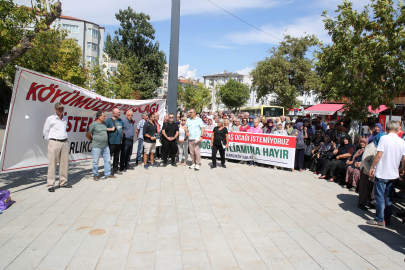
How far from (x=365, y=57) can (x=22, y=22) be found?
1055 cm

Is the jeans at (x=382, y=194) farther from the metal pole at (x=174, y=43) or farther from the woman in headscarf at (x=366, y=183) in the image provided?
the metal pole at (x=174, y=43)

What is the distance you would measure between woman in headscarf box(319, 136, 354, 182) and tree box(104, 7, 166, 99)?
3121 cm

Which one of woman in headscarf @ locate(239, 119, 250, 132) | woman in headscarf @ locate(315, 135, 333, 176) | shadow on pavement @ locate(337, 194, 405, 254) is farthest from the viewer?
woman in headscarf @ locate(239, 119, 250, 132)

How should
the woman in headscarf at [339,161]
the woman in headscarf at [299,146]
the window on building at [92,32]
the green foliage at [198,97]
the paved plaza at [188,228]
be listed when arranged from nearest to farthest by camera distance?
the paved plaza at [188,228]
the woman in headscarf at [339,161]
the woman in headscarf at [299,146]
the green foliage at [198,97]
the window on building at [92,32]

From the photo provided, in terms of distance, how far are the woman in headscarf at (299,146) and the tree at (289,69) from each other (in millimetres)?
19435

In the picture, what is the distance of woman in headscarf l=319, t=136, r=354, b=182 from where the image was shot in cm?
837

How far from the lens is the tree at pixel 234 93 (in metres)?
82.6

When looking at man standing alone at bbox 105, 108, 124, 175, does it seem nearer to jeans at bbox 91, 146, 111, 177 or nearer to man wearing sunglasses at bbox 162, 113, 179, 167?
jeans at bbox 91, 146, 111, 177

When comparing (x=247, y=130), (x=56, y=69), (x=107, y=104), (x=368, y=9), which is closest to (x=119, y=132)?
(x=107, y=104)

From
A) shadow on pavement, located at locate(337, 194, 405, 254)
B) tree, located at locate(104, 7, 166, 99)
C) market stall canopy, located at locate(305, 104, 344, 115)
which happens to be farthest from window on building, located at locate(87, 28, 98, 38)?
shadow on pavement, located at locate(337, 194, 405, 254)

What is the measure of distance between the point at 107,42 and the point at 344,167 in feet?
121

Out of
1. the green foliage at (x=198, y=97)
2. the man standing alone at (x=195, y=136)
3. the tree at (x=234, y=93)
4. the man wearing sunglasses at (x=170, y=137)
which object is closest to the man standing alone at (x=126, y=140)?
the man wearing sunglasses at (x=170, y=137)

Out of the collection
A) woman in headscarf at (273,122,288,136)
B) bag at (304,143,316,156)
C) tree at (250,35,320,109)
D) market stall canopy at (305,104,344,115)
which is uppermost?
tree at (250,35,320,109)

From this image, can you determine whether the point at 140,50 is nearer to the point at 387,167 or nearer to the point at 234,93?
the point at 387,167
